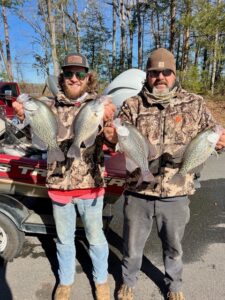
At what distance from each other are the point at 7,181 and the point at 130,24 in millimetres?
25367

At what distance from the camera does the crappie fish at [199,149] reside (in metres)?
2.31

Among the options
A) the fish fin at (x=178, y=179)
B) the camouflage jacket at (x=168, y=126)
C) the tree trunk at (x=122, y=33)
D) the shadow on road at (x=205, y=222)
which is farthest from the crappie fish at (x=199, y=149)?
the tree trunk at (x=122, y=33)

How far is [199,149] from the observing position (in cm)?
235

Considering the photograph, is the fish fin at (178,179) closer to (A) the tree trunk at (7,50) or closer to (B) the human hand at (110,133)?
(B) the human hand at (110,133)

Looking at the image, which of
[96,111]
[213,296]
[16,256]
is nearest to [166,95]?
[96,111]

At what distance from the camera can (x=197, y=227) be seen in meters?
4.66

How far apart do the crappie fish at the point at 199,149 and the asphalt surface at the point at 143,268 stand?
1504 mm

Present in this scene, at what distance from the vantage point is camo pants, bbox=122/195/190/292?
2.75 metres

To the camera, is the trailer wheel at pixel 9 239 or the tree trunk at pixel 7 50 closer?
the trailer wheel at pixel 9 239

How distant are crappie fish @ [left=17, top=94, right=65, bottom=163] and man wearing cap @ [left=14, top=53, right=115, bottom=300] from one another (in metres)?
0.19

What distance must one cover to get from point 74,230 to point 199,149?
142 cm

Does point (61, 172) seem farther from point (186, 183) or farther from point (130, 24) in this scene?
point (130, 24)

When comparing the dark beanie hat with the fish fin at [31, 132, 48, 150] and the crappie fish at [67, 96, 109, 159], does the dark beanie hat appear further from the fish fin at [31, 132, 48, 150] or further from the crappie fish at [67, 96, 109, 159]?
the fish fin at [31, 132, 48, 150]

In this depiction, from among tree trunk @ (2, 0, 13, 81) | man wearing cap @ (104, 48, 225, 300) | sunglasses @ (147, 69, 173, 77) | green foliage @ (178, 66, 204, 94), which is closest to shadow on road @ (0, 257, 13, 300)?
man wearing cap @ (104, 48, 225, 300)
